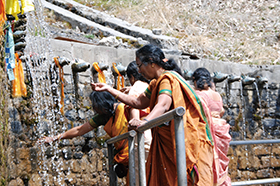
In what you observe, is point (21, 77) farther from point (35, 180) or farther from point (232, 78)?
point (232, 78)

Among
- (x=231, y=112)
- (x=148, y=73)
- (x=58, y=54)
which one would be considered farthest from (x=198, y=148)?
(x=231, y=112)

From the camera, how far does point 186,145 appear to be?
8.03 ft

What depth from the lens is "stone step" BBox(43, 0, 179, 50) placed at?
28.0ft

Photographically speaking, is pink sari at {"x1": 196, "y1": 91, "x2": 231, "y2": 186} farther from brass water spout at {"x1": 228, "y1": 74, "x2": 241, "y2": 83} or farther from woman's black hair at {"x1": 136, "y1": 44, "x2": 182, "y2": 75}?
brass water spout at {"x1": 228, "y1": 74, "x2": 241, "y2": 83}

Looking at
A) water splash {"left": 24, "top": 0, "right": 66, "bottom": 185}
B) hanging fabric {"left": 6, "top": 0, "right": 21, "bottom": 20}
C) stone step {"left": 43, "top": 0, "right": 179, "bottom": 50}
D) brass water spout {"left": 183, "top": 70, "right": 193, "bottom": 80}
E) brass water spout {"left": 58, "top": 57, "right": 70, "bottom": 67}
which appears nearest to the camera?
hanging fabric {"left": 6, "top": 0, "right": 21, "bottom": 20}

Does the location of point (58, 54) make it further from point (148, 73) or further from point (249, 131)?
point (249, 131)

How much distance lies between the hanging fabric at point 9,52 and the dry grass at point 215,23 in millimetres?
6542

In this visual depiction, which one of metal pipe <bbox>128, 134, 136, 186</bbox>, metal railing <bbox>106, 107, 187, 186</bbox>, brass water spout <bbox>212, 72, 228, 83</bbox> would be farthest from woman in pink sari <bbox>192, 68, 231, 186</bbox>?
brass water spout <bbox>212, 72, 228, 83</bbox>

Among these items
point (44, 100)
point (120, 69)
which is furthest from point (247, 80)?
point (44, 100)

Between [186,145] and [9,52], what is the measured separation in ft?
9.42

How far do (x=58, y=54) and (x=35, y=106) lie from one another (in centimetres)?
82

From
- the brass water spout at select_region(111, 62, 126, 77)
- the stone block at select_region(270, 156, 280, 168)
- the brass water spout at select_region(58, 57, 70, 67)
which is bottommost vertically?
the stone block at select_region(270, 156, 280, 168)

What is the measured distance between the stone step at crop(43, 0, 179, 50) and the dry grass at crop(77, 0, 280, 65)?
170 centimetres

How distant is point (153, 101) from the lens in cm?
266
